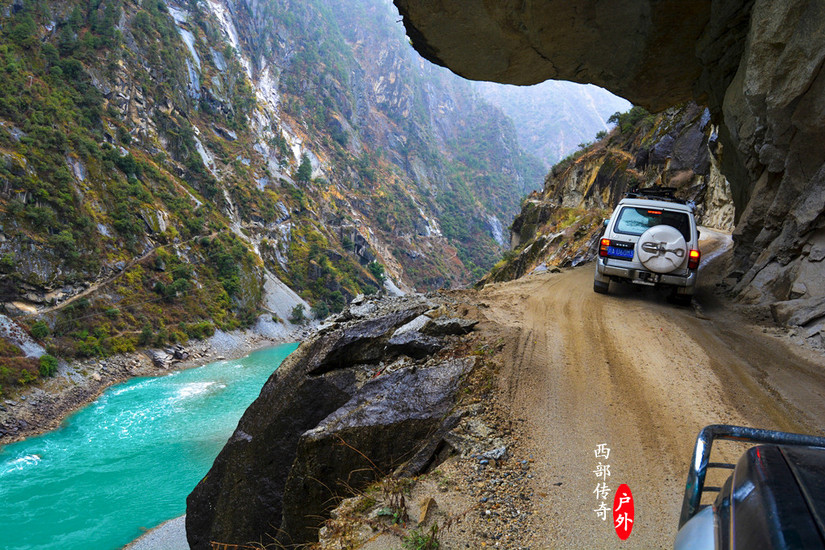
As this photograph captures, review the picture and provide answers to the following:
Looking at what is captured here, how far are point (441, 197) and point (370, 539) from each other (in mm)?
172911

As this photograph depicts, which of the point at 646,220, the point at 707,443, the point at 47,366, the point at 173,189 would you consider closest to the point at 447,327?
the point at 707,443

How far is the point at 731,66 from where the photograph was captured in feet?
28.7

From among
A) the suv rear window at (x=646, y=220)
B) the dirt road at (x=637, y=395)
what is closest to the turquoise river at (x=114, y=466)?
the dirt road at (x=637, y=395)

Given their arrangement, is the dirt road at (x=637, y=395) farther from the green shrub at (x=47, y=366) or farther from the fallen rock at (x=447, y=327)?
the green shrub at (x=47, y=366)

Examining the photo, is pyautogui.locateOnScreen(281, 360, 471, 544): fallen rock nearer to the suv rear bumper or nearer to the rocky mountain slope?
the suv rear bumper

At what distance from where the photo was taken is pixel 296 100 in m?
134

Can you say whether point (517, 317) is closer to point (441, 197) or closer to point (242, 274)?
point (242, 274)

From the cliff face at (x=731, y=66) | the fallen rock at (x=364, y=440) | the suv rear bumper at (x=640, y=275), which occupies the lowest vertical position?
the fallen rock at (x=364, y=440)

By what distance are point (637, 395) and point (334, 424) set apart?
347 cm

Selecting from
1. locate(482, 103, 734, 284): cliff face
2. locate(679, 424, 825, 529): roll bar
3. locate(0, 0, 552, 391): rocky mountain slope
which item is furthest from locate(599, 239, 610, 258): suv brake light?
locate(0, 0, 552, 391): rocky mountain slope

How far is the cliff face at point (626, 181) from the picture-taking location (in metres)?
19.1

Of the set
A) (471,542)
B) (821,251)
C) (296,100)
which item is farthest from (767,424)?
(296,100)

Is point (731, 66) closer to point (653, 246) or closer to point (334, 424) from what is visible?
point (653, 246)

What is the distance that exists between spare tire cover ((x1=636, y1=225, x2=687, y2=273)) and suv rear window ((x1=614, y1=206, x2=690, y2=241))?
0.28m
